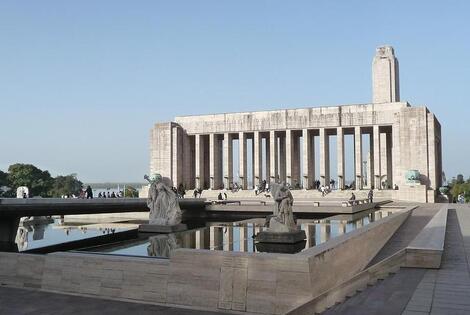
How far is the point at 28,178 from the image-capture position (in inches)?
2835

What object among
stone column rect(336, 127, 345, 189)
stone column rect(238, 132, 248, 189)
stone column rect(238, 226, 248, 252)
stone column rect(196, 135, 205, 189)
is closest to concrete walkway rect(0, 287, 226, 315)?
stone column rect(238, 226, 248, 252)

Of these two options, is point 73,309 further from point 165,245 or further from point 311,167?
point 311,167

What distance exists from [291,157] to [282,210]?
3853cm

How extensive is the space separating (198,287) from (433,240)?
5.34 m

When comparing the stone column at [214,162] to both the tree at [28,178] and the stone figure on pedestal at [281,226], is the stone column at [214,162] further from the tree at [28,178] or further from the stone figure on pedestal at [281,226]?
the stone figure on pedestal at [281,226]

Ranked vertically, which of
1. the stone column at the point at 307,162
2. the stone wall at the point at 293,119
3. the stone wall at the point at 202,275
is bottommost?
the stone wall at the point at 202,275

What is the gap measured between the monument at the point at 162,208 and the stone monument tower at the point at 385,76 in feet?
140

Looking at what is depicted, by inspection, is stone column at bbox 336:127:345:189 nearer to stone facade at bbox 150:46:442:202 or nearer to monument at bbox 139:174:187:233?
stone facade at bbox 150:46:442:202

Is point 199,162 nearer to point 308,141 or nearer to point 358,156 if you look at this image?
point 308,141

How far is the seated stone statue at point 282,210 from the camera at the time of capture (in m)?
12.0

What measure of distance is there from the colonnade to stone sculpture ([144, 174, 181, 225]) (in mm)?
31612

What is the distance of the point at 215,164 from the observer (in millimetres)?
53719

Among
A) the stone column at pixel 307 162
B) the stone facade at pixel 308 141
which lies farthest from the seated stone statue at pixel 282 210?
the stone column at pixel 307 162

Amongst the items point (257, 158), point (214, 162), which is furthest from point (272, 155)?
point (214, 162)
